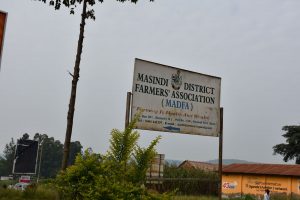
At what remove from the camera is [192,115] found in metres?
10.5

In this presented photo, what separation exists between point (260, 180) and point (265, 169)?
4.37ft

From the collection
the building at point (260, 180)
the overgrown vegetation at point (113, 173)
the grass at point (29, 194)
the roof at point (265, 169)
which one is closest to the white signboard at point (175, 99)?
the overgrown vegetation at point (113, 173)

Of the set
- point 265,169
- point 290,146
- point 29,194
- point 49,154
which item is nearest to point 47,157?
point 49,154

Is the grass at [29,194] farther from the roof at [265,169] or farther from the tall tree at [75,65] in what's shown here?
the roof at [265,169]

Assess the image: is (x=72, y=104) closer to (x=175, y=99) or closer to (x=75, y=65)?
(x=75, y=65)

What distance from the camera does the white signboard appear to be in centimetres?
947

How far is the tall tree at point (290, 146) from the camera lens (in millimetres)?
54156

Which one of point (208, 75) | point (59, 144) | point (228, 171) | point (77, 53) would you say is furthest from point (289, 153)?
point (59, 144)

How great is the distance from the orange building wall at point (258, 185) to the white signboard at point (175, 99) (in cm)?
2253

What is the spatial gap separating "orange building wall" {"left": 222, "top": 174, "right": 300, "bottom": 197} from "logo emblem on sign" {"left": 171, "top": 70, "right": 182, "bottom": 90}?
23570 mm

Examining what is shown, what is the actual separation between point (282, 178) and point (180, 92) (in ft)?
80.3

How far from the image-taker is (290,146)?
54906 millimetres

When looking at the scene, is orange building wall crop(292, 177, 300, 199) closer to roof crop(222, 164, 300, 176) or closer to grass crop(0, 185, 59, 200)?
roof crop(222, 164, 300, 176)

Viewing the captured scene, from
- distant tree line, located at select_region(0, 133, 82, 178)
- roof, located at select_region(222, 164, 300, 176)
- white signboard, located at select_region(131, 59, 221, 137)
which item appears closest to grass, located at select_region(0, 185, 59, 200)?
white signboard, located at select_region(131, 59, 221, 137)
